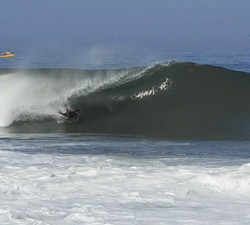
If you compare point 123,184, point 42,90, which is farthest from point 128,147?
point 42,90

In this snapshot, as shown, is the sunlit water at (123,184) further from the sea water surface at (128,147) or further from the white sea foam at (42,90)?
the white sea foam at (42,90)

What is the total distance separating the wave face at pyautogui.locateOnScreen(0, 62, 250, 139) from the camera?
14625 millimetres

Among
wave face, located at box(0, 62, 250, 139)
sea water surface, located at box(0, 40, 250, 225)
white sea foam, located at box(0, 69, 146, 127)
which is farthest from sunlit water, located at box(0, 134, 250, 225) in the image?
white sea foam, located at box(0, 69, 146, 127)

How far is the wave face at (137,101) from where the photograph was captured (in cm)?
1462

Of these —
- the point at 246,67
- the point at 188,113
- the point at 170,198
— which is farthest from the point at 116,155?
the point at 246,67

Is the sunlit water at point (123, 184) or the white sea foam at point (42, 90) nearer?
the sunlit water at point (123, 184)

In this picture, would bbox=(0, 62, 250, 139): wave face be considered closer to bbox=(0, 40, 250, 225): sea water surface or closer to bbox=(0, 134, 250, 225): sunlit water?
bbox=(0, 40, 250, 225): sea water surface

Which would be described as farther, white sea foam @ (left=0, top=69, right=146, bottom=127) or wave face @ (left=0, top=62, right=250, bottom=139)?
white sea foam @ (left=0, top=69, right=146, bottom=127)

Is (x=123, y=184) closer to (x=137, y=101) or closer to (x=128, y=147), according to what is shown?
(x=128, y=147)

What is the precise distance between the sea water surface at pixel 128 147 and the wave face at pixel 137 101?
29 mm

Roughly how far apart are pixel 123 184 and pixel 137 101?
9.32 metres

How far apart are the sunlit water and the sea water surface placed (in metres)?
0.01

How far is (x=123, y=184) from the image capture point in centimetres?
777

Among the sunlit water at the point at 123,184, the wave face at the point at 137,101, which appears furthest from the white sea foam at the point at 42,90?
the sunlit water at the point at 123,184
